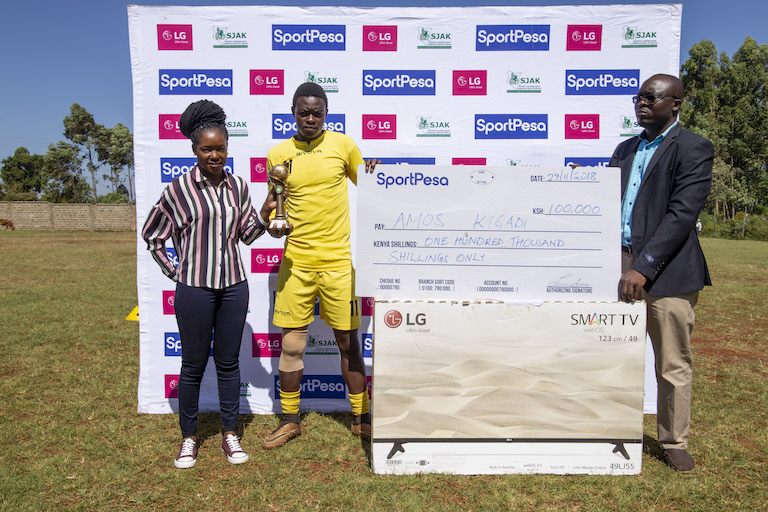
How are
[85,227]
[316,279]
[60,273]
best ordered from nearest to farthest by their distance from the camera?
[316,279] → [60,273] → [85,227]

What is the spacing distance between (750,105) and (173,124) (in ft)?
132

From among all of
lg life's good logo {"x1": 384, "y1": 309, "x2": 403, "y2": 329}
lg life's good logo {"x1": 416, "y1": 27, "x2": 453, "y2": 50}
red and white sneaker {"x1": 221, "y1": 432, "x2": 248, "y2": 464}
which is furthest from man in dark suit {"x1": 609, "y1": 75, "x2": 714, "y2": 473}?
red and white sneaker {"x1": 221, "y1": 432, "x2": 248, "y2": 464}

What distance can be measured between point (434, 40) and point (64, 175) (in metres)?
54.9

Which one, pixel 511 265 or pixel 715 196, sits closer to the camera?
pixel 511 265

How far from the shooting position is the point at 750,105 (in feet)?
107

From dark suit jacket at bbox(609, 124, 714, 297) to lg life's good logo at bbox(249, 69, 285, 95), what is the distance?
2.85 meters

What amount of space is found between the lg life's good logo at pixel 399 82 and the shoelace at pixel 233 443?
9.27 feet

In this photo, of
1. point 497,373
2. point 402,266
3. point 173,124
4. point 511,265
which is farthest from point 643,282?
point 173,124

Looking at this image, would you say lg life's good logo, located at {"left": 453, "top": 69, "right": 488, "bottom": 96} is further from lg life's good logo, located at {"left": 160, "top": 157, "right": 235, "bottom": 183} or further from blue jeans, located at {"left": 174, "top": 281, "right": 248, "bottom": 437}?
blue jeans, located at {"left": 174, "top": 281, "right": 248, "bottom": 437}

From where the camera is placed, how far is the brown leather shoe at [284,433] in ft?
10.8

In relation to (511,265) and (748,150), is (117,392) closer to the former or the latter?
(511,265)

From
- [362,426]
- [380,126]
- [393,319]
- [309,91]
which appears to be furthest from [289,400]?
[380,126]

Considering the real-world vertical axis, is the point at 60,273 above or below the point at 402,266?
below

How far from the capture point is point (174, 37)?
3.89 metres
